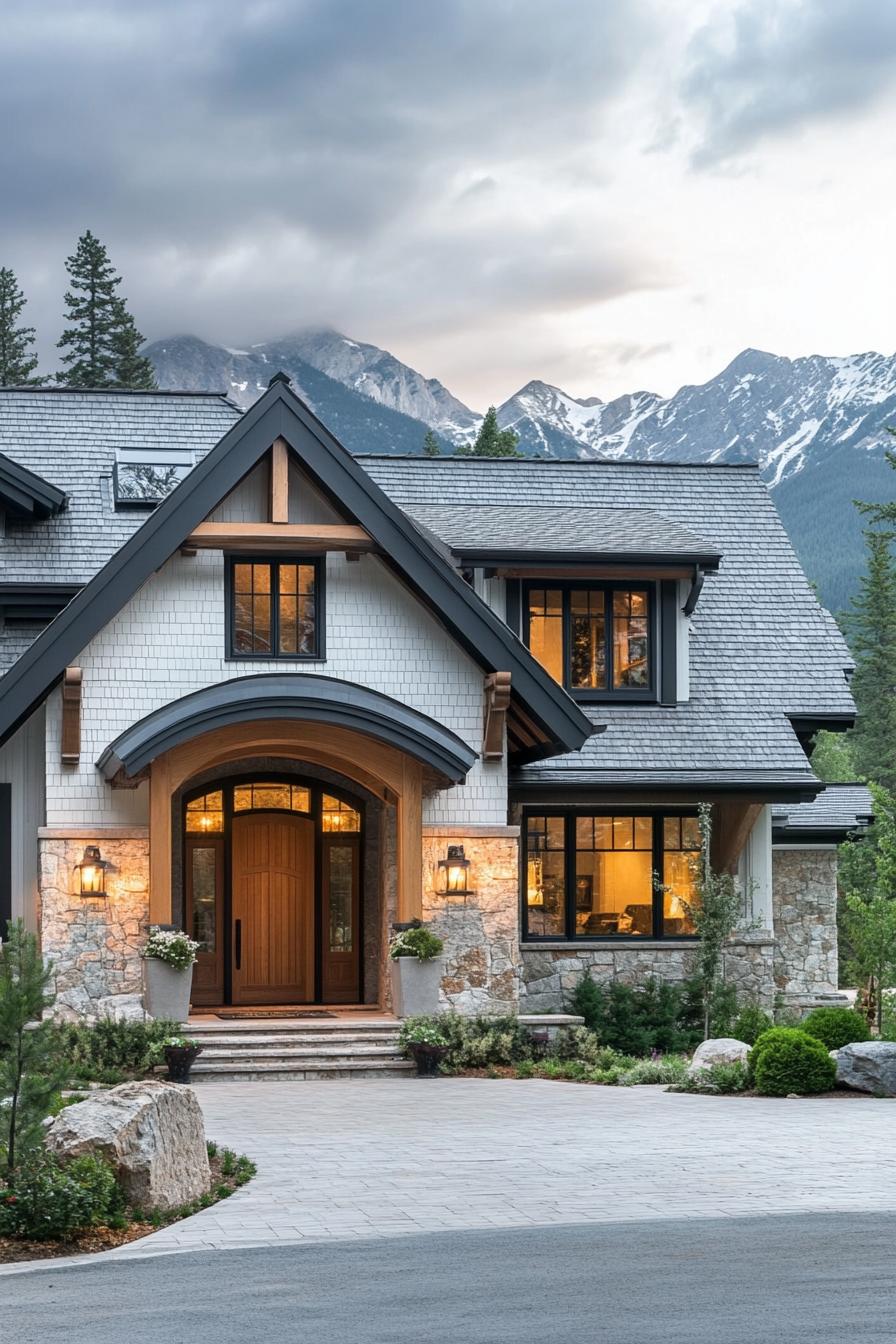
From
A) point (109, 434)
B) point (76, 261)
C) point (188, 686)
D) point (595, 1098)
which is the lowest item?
point (595, 1098)

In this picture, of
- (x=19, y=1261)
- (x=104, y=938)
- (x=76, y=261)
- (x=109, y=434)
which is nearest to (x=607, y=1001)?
(x=104, y=938)

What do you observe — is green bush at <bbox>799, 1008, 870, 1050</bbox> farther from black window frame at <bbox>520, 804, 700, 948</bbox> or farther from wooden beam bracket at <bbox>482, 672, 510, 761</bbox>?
wooden beam bracket at <bbox>482, 672, 510, 761</bbox>

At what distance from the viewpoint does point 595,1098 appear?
1728 centimetres

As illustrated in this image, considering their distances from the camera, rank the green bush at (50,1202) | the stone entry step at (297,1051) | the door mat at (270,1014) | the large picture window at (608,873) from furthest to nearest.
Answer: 1. the large picture window at (608,873)
2. the door mat at (270,1014)
3. the stone entry step at (297,1051)
4. the green bush at (50,1202)

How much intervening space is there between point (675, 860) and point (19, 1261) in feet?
45.4

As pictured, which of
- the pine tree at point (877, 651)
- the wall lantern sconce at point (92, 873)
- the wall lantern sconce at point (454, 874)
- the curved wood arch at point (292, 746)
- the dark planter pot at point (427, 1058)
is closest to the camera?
the dark planter pot at point (427, 1058)

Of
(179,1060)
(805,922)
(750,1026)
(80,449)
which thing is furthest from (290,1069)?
(80,449)

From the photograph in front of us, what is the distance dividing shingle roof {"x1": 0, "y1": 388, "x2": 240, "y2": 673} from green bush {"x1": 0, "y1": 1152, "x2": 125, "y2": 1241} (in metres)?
11.6

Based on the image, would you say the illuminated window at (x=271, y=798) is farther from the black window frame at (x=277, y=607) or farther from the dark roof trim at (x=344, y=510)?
the dark roof trim at (x=344, y=510)

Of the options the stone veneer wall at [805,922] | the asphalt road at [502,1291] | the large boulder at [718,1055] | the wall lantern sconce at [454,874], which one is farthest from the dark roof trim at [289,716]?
the asphalt road at [502,1291]

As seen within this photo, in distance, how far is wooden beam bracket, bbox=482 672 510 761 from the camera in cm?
2066

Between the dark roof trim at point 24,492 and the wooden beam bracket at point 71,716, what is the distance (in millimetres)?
3756

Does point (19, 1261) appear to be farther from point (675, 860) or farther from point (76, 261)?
point (76, 261)

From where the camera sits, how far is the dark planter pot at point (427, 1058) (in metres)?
19.1
